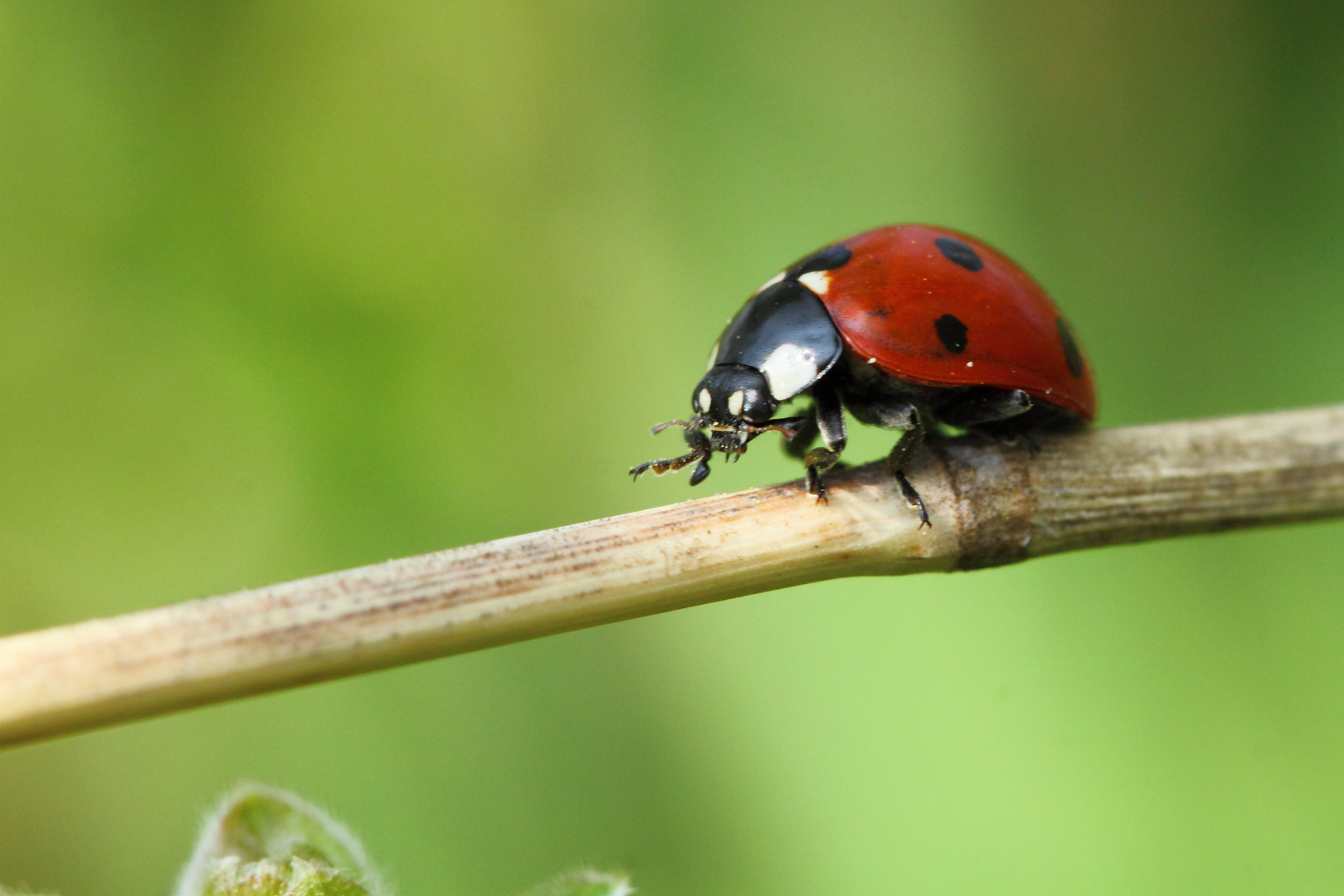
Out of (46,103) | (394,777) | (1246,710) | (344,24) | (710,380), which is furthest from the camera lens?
(344,24)

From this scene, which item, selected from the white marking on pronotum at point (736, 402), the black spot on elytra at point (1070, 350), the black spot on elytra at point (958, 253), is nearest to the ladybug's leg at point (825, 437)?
the white marking on pronotum at point (736, 402)

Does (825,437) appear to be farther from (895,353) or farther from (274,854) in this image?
(274,854)

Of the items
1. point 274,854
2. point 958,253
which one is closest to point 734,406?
point 958,253

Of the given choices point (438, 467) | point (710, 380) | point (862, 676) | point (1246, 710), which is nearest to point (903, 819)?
point (862, 676)

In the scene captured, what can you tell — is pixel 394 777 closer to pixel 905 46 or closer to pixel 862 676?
pixel 862 676

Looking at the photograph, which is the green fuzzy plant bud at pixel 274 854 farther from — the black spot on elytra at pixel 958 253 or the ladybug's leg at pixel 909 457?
the black spot on elytra at pixel 958 253
